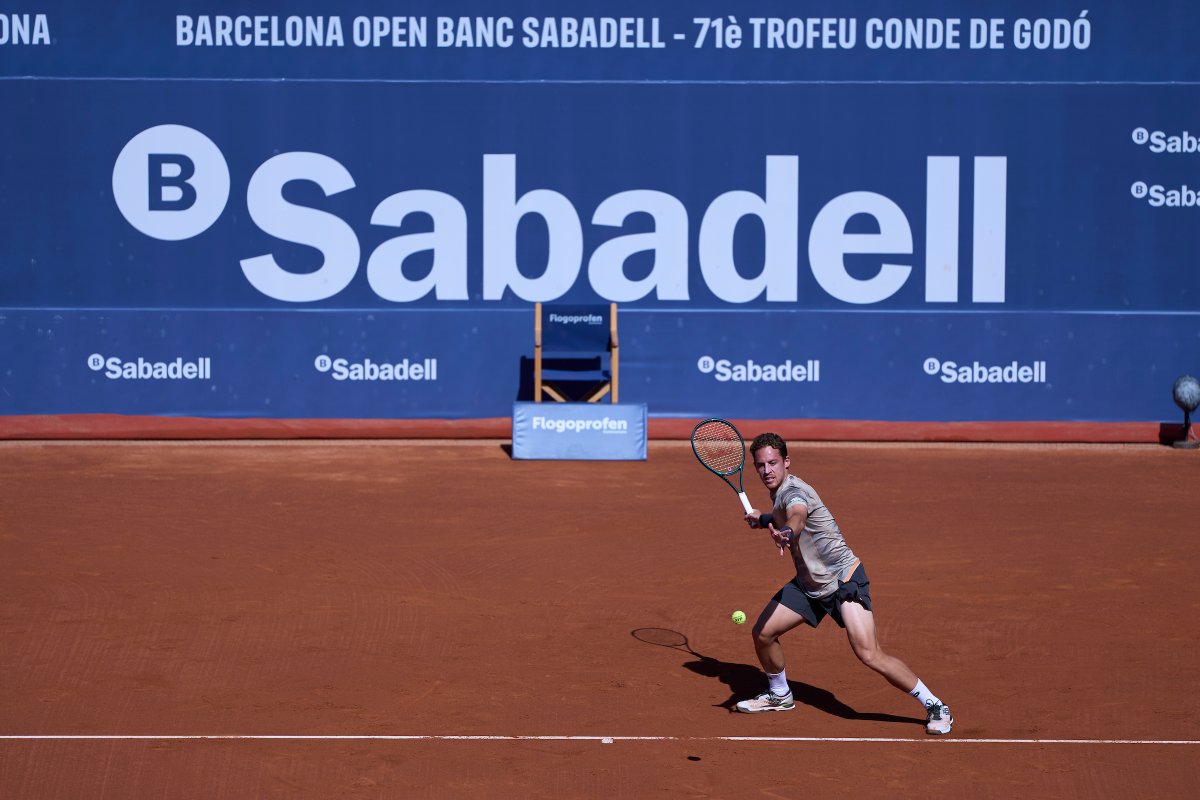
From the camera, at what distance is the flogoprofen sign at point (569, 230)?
18.5 m

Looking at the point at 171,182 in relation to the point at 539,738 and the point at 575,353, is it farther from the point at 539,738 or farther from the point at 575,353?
the point at 539,738

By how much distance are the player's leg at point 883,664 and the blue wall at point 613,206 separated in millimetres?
11687

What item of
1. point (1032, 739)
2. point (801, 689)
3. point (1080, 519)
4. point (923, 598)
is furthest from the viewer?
point (1080, 519)

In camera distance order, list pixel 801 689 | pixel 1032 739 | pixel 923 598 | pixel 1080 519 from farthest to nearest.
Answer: pixel 1080 519 → pixel 923 598 → pixel 801 689 → pixel 1032 739

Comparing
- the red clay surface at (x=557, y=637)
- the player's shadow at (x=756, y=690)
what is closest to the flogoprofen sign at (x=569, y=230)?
the red clay surface at (x=557, y=637)

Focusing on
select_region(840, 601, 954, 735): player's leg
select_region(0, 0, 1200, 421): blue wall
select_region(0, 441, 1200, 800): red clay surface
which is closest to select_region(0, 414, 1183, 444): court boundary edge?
select_region(0, 0, 1200, 421): blue wall

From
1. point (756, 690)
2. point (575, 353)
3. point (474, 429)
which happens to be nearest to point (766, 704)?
point (756, 690)

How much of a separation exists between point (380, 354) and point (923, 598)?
10.1 metres

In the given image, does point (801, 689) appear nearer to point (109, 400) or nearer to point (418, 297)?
point (418, 297)

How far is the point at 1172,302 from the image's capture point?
1881 cm

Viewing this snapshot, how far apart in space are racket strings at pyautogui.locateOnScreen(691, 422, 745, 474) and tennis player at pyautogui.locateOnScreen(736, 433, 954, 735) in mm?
690

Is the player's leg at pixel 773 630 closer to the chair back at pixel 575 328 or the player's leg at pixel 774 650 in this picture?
the player's leg at pixel 774 650

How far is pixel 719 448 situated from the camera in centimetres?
823

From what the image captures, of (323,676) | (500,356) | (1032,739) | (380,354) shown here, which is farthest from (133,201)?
(1032,739)
